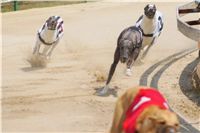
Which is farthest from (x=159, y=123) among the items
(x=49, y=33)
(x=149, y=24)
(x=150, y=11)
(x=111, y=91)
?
(x=49, y=33)

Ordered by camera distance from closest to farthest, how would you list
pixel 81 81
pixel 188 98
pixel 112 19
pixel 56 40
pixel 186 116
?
pixel 186 116
pixel 188 98
pixel 81 81
pixel 56 40
pixel 112 19

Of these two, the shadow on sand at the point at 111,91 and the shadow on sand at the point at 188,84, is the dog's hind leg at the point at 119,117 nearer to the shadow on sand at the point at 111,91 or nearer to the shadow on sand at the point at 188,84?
the shadow on sand at the point at 188,84

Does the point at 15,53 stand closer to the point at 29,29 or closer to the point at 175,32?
the point at 29,29

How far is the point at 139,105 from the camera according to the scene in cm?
362

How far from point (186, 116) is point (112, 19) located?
6940mm

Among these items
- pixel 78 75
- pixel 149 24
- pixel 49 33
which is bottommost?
pixel 78 75

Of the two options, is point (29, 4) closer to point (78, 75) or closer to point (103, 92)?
point (78, 75)

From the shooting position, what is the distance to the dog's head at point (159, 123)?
3.24 metres

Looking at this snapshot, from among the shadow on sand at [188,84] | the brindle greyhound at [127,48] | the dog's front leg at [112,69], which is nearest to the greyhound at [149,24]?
the shadow on sand at [188,84]

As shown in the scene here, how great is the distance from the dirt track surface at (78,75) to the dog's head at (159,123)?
9.45 feet

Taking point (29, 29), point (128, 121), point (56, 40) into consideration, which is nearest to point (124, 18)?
point (29, 29)

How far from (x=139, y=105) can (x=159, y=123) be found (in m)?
0.38

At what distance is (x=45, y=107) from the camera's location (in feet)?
23.2

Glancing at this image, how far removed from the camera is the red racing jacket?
3537mm
